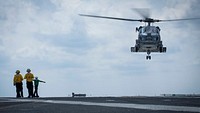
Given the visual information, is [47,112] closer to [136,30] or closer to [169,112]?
[169,112]

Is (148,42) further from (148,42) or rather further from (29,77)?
(29,77)

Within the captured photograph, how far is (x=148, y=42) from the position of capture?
36562 mm

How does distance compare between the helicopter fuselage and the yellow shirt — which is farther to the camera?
the helicopter fuselage

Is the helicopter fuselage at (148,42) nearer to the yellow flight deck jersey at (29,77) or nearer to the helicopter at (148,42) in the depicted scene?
the helicopter at (148,42)

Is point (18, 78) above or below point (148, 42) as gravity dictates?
below

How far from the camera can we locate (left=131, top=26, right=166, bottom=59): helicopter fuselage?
120ft

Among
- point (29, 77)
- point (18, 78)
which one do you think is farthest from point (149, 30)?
point (18, 78)

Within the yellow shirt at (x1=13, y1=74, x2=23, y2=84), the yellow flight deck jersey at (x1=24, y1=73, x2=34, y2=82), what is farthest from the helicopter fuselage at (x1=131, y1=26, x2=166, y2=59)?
the yellow shirt at (x1=13, y1=74, x2=23, y2=84)

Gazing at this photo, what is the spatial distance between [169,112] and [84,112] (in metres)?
2.04

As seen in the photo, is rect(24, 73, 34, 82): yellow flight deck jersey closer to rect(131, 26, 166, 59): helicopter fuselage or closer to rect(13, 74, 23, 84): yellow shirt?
rect(13, 74, 23, 84): yellow shirt

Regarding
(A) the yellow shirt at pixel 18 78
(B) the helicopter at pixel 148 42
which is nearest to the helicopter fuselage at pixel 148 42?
(B) the helicopter at pixel 148 42

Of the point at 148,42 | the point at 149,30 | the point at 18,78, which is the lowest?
the point at 18,78

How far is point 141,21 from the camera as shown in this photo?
42.1 m

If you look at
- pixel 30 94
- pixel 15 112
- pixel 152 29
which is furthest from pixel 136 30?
pixel 15 112
